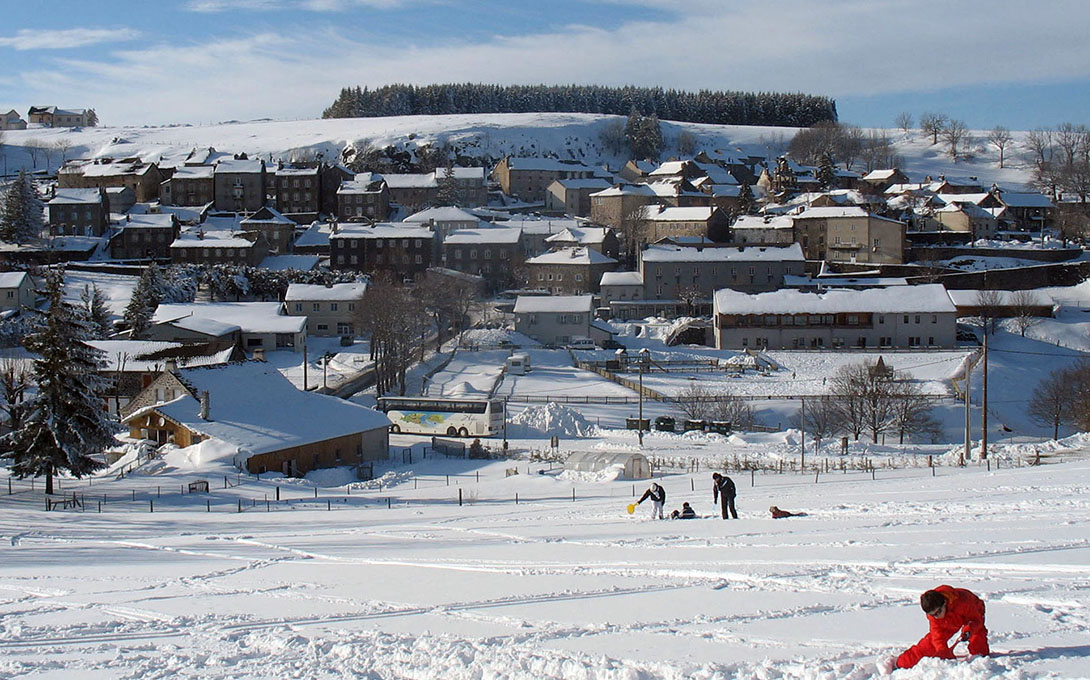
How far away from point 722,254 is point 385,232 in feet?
91.2

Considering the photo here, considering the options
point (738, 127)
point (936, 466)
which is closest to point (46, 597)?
point (936, 466)

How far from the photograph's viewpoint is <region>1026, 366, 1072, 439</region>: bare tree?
4253cm

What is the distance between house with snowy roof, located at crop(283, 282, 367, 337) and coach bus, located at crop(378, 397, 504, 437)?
76.6 ft

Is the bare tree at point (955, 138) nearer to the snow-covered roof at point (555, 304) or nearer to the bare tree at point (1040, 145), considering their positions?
the bare tree at point (1040, 145)

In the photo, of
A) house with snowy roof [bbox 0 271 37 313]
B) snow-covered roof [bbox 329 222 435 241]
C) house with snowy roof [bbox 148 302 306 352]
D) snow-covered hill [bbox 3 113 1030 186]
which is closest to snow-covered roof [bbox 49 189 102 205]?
snow-covered roof [bbox 329 222 435 241]

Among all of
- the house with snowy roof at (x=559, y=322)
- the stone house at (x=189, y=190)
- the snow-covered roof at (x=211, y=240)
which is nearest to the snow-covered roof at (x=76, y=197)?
the snow-covered roof at (x=211, y=240)

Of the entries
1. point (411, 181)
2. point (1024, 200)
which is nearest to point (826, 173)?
point (1024, 200)

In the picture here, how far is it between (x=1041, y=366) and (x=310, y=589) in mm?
50606

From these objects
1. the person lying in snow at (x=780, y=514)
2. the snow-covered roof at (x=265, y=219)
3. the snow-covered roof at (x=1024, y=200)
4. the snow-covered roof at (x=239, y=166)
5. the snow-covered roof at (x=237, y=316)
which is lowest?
the person lying in snow at (x=780, y=514)

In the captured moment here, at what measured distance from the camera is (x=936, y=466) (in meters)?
28.1

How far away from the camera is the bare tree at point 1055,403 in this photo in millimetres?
42531

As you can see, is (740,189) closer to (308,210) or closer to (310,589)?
(308,210)

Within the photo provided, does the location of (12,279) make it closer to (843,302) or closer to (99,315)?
(99,315)

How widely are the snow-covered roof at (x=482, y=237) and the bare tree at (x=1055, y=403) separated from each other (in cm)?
4477
